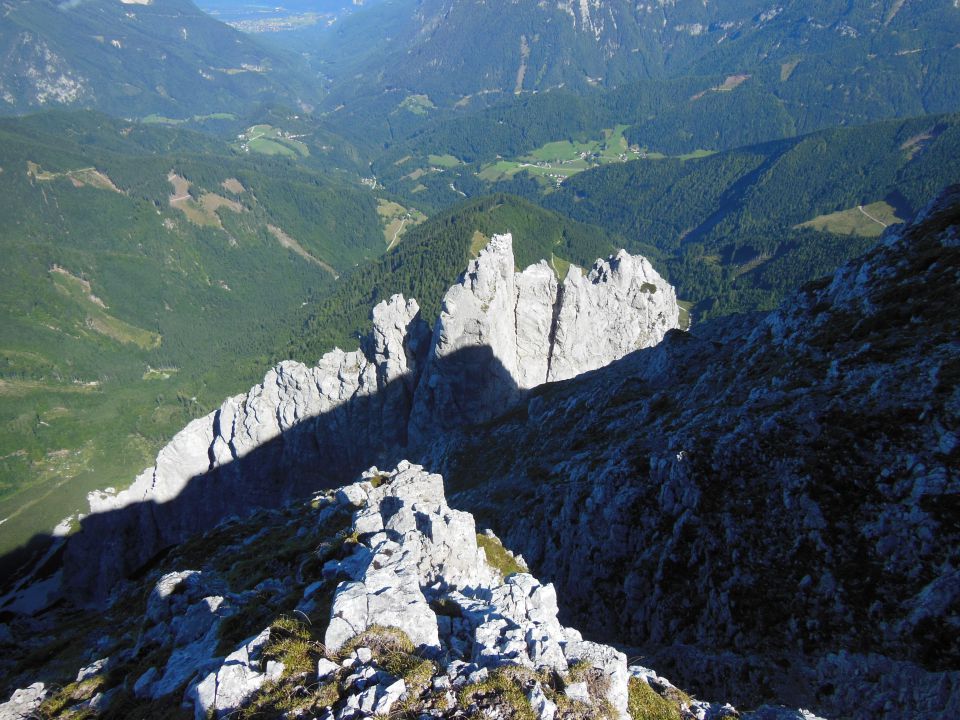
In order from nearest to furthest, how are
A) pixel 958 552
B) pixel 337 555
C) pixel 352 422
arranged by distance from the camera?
pixel 958 552
pixel 337 555
pixel 352 422

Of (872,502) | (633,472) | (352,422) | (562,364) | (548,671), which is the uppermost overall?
(562,364)

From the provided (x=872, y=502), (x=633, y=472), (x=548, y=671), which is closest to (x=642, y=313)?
(x=633, y=472)

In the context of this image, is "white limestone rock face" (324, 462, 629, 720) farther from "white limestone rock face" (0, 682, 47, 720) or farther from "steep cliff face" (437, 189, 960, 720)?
"white limestone rock face" (0, 682, 47, 720)

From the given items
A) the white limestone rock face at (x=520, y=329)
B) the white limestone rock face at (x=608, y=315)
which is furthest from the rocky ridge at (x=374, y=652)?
the white limestone rock face at (x=608, y=315)

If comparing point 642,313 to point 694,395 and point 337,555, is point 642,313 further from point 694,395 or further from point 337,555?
point 337,555

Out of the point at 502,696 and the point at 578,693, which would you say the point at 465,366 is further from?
the point at 502,696

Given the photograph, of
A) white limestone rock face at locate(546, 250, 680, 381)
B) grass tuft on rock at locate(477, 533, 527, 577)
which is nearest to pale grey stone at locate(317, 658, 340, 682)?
grass tuft on rock at locate(477, 533, 527, 577)
